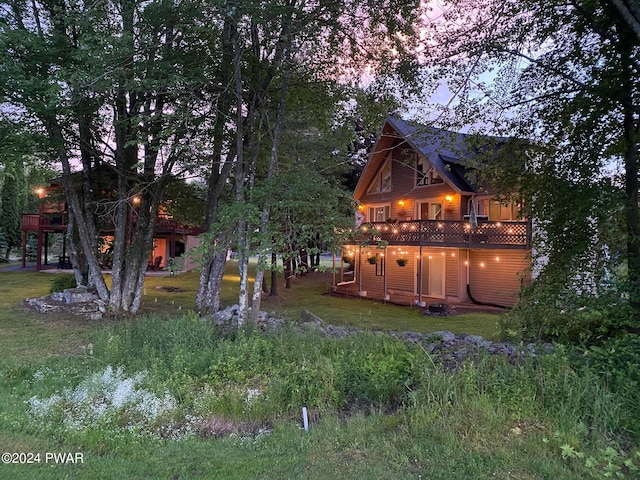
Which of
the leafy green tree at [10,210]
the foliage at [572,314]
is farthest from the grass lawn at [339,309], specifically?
the leafy green tree at [10,210]

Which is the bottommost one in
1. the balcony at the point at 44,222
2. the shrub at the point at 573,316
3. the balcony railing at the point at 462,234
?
the shrub at the point at 573,316

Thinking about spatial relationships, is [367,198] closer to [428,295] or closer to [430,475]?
[428,295]

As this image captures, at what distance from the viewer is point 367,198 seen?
2188 cm

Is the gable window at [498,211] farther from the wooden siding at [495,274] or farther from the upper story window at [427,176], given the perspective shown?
the upper story window at [427,176]

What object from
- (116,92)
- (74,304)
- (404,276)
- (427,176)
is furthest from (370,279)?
(116,92)

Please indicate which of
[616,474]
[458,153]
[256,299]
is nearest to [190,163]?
[256,299]

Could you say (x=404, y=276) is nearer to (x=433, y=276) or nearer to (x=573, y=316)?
(x=433, y=276)

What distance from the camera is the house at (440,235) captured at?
15727 mm

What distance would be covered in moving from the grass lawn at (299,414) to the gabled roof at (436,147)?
4307mm

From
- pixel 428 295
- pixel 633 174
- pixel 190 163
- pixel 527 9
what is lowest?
pixel 428 295

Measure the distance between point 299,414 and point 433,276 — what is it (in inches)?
619

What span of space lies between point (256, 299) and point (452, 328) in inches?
263

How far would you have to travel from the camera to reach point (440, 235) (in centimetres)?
1645

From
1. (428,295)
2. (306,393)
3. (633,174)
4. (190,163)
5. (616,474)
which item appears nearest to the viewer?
(616,474)
